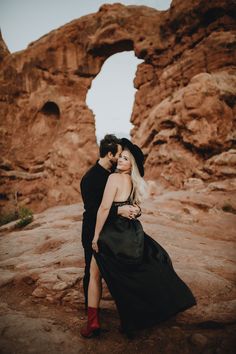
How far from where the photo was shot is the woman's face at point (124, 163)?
2.93 metres

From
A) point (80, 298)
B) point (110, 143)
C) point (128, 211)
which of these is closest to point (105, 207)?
point (128, 211)

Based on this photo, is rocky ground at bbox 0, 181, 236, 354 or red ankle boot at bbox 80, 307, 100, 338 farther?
red ankle boot at bbox 80, 307, 100, 338

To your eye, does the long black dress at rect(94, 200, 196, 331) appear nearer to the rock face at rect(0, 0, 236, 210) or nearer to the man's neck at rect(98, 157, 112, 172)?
the man's neck at rect(98, 157, 112, 172)

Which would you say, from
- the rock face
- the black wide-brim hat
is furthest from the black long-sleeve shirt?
the rock face

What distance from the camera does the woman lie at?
2.58m

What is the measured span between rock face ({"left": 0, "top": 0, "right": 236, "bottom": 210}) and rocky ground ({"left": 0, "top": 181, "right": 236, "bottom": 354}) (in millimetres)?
8854

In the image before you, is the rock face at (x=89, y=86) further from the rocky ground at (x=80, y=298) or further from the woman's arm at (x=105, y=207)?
the woman's arm at (x=105, y=207)

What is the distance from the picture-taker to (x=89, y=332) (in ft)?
8.84

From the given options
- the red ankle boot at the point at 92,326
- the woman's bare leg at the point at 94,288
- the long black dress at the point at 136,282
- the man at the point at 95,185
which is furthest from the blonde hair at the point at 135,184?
the red ankle boot at the point at 92,326

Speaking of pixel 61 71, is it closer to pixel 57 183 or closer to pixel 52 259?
pixel 57 183

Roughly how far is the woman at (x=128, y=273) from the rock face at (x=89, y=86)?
1143 cm

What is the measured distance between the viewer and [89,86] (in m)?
24.2

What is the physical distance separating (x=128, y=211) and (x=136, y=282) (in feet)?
2.43

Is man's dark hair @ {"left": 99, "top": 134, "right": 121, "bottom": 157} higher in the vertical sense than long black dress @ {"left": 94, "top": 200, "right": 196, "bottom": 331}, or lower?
higher
